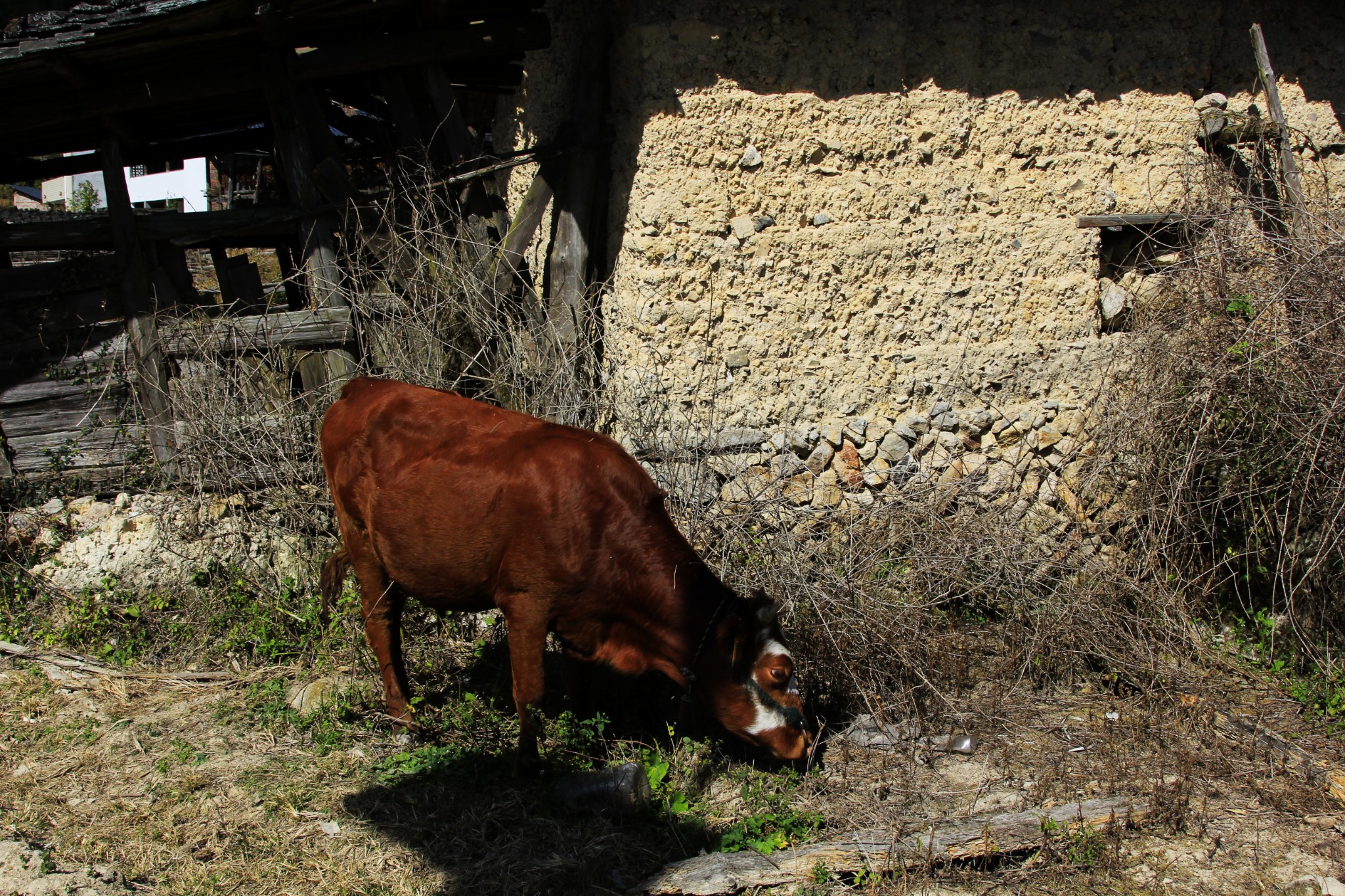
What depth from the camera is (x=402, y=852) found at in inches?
145

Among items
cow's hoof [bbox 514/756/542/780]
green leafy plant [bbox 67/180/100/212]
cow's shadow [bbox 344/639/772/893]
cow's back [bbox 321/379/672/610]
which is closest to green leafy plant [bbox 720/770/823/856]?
cow's shadow [bbox 344/639/772/893]

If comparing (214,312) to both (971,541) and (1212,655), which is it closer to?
(971,541)

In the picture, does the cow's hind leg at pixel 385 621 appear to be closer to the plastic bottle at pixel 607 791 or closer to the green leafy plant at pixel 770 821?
the plastic bottle at pixel 607 791

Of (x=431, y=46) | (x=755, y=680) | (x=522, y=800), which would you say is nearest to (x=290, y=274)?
(x=431, y=46)

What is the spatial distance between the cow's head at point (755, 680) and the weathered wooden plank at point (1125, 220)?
3.51m

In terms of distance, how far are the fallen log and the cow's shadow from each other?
1.30 meters

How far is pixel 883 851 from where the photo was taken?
3572mm

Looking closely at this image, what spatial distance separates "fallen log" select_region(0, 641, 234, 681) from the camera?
5145 mm

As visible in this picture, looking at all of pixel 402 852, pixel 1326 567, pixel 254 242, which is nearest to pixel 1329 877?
pixel 1326 567

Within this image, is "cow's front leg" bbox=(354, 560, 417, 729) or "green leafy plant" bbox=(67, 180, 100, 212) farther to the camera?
"green leafy plant" bbox=(67, 180, 100, 212)

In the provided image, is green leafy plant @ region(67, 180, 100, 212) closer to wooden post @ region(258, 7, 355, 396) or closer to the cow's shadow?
wooden post @ region(258, 7, 355, 396)

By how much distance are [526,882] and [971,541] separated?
2889mm

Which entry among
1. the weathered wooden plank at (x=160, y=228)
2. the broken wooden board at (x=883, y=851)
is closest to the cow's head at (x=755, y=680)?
the broken wooden board at (x=883, y=851)

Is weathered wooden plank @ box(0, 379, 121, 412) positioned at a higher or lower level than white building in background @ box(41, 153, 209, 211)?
lower
